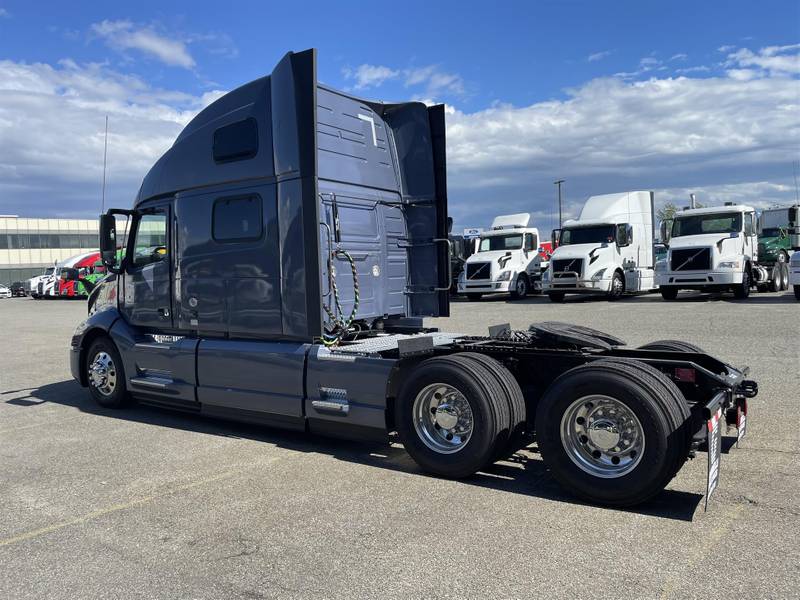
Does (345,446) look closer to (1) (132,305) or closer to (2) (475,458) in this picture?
(2) (475,458)

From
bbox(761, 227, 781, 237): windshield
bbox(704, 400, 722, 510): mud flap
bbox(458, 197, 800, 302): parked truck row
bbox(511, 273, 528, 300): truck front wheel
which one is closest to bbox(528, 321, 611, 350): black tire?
bbox(704, 400, 722, 510): mud flap

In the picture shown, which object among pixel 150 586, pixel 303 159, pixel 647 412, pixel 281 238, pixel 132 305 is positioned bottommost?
pixel 150 586

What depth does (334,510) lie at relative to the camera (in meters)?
4.50

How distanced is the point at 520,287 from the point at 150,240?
1909cm

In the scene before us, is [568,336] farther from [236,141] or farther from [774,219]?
[774,219]

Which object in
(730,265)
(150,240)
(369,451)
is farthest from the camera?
(730,265)

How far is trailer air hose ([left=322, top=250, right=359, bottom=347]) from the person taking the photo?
6379 millimetres

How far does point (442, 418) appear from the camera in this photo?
17.0 feet

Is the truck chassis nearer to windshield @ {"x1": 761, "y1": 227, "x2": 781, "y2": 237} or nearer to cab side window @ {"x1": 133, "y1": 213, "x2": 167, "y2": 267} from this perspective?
cab side window @ {"x1": 133, "y1": 213, "x2": 167, "y2": 267}

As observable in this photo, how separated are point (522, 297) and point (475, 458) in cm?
2155

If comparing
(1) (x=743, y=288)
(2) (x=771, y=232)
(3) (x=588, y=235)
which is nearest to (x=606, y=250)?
(3) (x=588, y=235)

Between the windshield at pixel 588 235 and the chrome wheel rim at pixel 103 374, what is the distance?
17.5 metres

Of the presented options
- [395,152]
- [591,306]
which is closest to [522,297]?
[591,306]

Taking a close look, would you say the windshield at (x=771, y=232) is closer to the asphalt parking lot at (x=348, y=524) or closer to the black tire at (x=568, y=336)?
the asphalt parking lot at (x=348, y=524)
